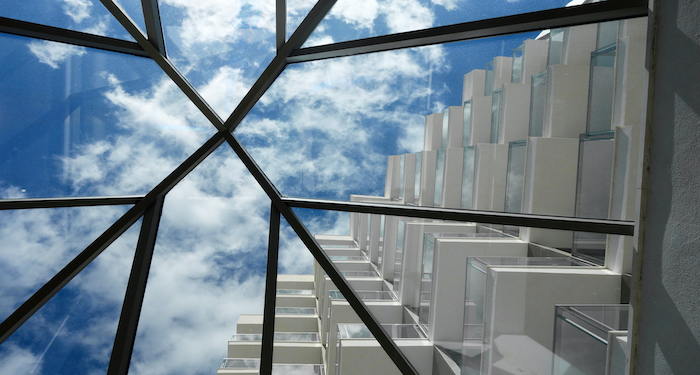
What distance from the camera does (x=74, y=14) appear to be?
15.5ft

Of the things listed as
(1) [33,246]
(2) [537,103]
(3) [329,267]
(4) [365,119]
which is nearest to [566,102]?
(2) [537,103]

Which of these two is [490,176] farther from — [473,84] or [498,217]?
[473,84]

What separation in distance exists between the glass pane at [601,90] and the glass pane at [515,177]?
54 centimetres

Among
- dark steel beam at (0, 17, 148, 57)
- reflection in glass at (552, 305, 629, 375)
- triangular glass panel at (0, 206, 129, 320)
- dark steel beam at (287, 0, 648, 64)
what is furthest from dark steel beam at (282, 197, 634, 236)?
triangular glass panel at (0, 206, 129, 320)

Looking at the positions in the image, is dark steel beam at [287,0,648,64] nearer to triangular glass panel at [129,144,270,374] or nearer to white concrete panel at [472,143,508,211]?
white concrete panel at [472,143,508,211]

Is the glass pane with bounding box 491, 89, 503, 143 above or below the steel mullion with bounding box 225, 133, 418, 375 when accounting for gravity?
above

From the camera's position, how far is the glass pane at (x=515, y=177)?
3.23 m

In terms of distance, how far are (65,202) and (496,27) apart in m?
5.00

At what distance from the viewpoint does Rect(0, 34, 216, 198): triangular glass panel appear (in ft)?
15.0

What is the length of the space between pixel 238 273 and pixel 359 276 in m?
1.99

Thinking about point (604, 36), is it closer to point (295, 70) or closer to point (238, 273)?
point (295, 70)

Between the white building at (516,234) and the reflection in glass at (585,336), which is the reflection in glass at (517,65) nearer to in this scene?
the white building at (516,234)

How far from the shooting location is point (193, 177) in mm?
5133

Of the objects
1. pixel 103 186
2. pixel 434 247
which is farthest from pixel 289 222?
pixel 103 186
